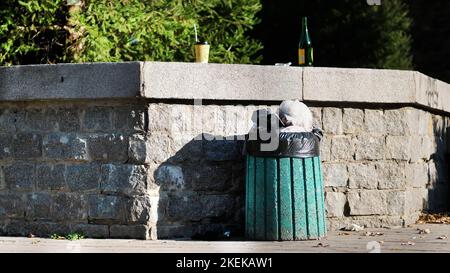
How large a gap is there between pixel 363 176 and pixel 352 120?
0.50m

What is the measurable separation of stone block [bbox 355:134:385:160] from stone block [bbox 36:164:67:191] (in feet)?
8.26

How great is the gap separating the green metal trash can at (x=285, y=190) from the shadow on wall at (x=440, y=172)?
8.48ft

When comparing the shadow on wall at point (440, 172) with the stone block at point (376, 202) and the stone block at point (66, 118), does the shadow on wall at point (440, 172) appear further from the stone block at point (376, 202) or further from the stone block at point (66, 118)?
the stone block at point (66, 118)

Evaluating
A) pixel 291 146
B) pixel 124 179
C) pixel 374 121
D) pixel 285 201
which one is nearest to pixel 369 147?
pixel 374 121

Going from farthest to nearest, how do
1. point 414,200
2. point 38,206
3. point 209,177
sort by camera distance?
point 414,200
point 38,206
point 209,177

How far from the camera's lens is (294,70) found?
7.77 meters

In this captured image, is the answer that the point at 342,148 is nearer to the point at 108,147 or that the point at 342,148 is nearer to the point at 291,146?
the point at 291,146

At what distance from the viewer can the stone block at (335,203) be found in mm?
8086

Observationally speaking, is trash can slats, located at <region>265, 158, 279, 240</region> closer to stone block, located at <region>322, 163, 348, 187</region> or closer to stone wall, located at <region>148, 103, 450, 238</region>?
stone wall, located at <region>148, 103, 450, 238</region>

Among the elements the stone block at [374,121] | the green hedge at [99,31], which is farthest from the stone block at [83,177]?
the green hedge at [99,31]

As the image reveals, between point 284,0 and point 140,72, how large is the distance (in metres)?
16.8

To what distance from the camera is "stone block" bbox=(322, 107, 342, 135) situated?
318 inches

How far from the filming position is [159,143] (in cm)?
754
